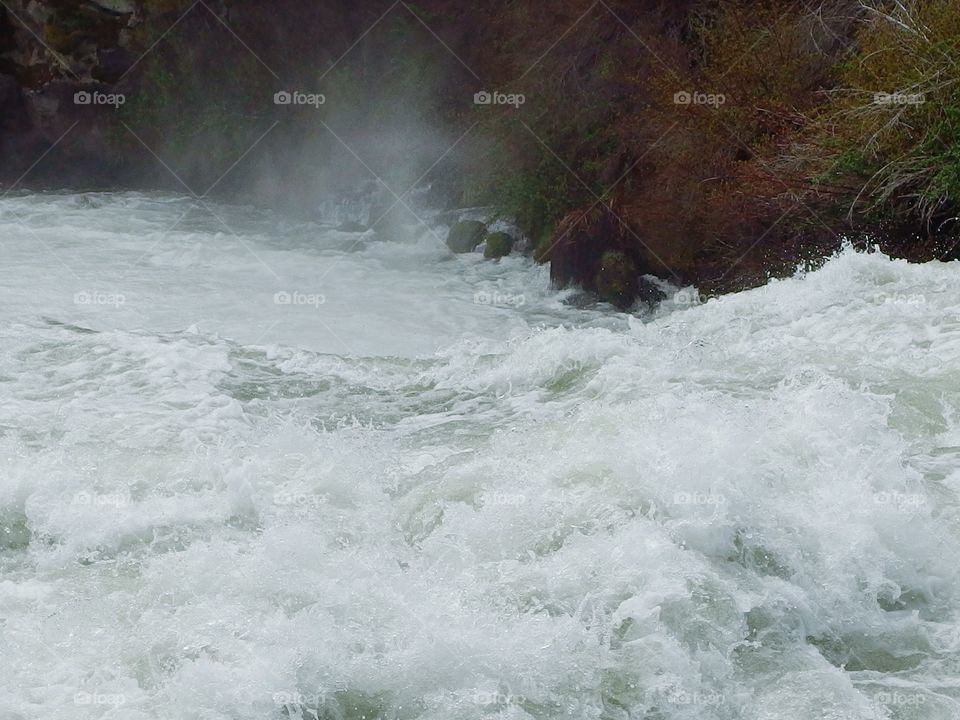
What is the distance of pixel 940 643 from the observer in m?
4.25

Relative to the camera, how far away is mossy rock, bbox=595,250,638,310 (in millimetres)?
11125

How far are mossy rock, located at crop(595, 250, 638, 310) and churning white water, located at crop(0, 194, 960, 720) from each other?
3026mm

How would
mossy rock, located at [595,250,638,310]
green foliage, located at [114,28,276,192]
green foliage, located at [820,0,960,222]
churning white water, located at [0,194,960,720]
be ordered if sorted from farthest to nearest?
green foliage, located at [114,28,276,192] → mossy rock, located at [595,250,638,310] → green foliage, located at [820,0,960,222] → churning white water, located at [0,194,960,720]

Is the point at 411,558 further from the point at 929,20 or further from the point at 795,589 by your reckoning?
the point at 929,20

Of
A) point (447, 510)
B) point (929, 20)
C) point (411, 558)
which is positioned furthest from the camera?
point (929, 20)

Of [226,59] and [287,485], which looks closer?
[287,485]

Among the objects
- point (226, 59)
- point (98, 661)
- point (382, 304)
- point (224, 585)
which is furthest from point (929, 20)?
point (226, 59)

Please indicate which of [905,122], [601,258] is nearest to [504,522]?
[905,122]

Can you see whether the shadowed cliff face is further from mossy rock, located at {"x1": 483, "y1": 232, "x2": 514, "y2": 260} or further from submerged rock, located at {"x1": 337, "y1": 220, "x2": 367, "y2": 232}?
submerged rock, located at {"x1": 337, "y1": 220, "x2": 367, "y2": 232}

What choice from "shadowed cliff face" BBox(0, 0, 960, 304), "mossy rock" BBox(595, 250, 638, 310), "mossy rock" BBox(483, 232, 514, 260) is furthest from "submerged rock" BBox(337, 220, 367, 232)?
"mossy rock" BBox(595, 250, 638, 310)

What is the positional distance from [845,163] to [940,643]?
6.01 meters

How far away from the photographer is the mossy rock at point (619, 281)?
1112 cm

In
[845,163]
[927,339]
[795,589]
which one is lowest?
[795,589]

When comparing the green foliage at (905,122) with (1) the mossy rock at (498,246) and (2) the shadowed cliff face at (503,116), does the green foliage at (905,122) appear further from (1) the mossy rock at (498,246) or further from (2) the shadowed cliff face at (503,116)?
(1) the mossy rock at (498,246)
